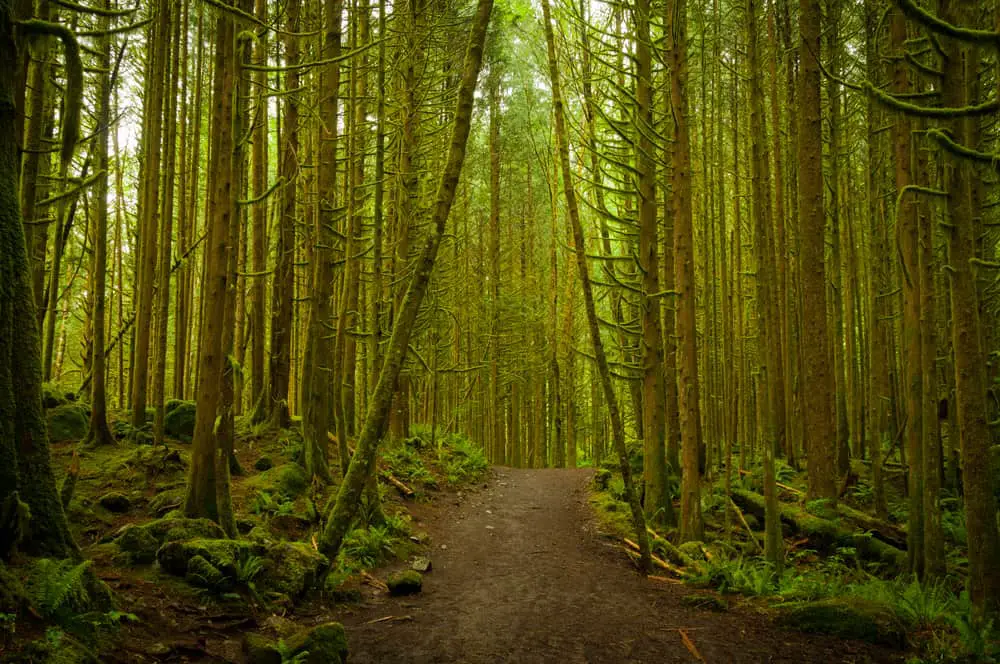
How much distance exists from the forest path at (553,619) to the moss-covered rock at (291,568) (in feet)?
1.83

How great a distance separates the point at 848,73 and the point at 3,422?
18.7 meters

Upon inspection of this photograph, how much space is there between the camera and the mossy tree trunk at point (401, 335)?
5.33m

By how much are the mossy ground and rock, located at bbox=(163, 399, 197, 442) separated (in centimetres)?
5

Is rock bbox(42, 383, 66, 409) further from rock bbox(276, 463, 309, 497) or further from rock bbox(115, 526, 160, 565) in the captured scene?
rock bbox(115, 526, 160, 565)

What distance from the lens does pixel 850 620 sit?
5.20 m

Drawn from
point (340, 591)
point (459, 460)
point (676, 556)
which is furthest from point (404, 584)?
point (459, 460)

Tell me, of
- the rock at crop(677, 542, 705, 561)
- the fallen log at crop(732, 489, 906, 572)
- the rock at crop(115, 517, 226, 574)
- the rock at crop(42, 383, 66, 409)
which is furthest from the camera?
the rock at crop(42, 383, 66, 409)

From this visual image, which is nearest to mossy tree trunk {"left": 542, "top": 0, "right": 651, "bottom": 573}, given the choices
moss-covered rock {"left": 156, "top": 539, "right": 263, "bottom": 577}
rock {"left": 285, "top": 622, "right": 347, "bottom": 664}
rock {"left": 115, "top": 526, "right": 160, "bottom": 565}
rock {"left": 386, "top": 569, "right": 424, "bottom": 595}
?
rock {"left": 386, "top": 569, "right": 424, "bottom": 595}

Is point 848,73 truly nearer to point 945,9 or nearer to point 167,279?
point 945,9

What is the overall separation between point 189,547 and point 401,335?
8.67 ft

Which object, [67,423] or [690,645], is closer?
[690,645]

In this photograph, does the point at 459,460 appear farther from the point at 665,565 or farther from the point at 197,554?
the point at 197,554

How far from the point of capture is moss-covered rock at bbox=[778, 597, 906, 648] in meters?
5.05

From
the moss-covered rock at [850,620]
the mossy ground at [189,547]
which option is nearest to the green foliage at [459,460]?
the mossy ground at [189,547]
